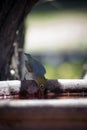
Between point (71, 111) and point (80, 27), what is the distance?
4.99 meters

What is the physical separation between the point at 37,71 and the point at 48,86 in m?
0.08

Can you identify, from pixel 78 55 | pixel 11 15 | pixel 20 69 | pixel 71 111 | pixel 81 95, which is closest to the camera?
pixel 71 111

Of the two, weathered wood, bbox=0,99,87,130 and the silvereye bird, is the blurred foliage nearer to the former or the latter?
the silvereye bird

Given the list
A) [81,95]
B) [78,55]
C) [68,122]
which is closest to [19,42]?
[81,95]

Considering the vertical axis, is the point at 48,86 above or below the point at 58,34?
below

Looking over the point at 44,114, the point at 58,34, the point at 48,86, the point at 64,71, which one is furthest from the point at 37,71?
the point at 58,34

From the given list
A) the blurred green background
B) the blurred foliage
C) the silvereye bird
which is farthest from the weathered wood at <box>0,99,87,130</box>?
the blurred green background

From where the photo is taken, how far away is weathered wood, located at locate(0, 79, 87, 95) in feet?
5.58

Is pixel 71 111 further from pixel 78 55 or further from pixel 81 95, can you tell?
pixel 78 55

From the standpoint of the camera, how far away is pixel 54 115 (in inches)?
40.3

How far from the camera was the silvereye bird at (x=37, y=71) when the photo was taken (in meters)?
1.69

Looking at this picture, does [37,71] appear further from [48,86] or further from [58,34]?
[58,34]

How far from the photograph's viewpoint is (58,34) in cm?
616

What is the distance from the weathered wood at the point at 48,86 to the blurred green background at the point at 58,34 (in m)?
3.53
